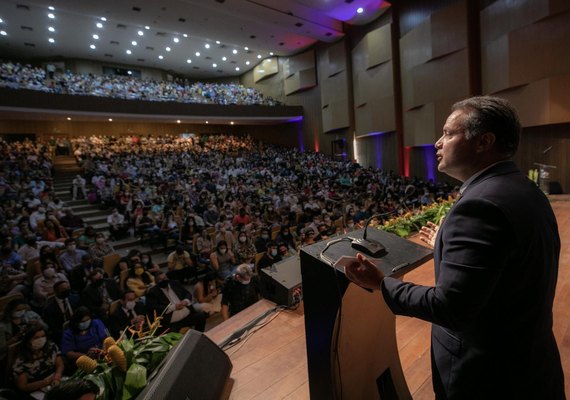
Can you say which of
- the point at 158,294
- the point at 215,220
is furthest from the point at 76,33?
the point at 158,294

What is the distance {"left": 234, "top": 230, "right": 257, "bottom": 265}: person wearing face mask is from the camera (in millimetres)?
5107

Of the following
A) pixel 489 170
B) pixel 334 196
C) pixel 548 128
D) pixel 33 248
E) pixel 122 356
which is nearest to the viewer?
pixel 489 170

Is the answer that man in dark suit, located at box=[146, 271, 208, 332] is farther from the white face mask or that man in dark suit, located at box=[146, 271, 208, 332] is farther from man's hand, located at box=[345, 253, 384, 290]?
man's hand, located at box=[345, 253, 384, 290]

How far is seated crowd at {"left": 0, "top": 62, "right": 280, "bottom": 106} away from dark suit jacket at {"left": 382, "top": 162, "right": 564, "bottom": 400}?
13587 millimetres

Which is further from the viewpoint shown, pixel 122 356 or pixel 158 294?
pixel 158 294

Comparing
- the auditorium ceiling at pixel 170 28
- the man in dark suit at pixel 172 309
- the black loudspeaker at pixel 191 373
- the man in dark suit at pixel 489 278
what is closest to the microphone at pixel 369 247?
the man in dark suit at pixel 489 278

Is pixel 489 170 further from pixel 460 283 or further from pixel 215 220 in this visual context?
pixel 215 220

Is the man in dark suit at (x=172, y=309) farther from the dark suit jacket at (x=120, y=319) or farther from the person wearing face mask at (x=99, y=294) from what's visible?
the person wearing face mask at (x=99, y=294)

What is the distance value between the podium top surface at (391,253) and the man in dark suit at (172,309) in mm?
2525

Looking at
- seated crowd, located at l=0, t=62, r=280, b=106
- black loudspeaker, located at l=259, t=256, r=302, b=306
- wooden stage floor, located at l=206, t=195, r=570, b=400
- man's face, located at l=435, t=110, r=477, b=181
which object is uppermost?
seated crowd, located at l=0, t=62, r=280, b=106

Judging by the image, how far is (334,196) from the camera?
962 centimetres

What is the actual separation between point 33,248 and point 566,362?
6011 millimetres

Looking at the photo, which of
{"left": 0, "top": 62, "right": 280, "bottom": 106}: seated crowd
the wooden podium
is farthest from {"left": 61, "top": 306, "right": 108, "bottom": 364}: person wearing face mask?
{"left": 0, "top": 62, "right": 280, "bottom": 106}: seated crowd

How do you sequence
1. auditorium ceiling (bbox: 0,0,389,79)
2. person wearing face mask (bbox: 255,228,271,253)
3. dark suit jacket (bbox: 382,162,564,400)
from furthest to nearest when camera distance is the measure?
auditorium ceiling (bbox: 0,0,389,79) → person wearing face mask (bbox: 255,228,271,253) → dark suit jacket (bbox: 382,162,564,400)
